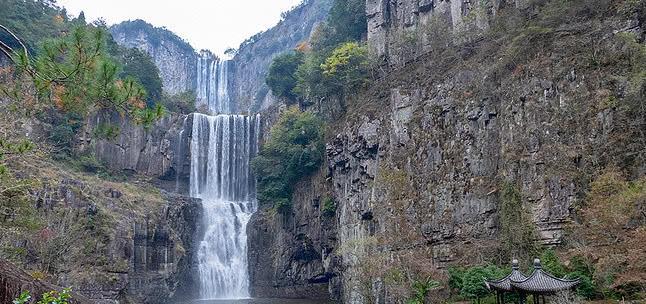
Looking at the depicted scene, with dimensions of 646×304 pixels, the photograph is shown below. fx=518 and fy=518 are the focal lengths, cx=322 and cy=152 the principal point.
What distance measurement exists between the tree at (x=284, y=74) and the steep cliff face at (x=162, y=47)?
30.6 meters

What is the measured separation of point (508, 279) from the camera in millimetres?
14727

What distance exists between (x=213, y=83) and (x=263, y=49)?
25.8ft

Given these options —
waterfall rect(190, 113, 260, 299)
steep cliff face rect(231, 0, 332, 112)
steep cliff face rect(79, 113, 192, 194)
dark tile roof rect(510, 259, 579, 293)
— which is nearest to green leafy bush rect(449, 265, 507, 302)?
dark tile roof rect(510, 259, 579, 293)

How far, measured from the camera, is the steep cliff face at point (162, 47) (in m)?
67.9

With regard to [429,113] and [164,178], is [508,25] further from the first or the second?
[164,178]

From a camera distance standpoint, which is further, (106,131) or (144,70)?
(144,70)

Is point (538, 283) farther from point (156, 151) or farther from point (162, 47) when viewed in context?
point (162, 47)

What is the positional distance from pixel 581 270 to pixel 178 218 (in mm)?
24345

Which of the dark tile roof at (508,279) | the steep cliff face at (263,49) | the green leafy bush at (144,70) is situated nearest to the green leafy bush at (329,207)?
the dark tile roof at (508,279)

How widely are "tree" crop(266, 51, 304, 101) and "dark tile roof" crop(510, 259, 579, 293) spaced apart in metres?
27.8

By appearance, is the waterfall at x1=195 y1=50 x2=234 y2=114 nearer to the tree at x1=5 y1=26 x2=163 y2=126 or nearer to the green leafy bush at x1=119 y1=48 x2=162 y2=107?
the green leafy bush at x1=119 y1=48 x2=162 y2=107

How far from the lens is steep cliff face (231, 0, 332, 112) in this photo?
60438 mm

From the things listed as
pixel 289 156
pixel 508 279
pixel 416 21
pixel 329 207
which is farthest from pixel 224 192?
pixel 508 279

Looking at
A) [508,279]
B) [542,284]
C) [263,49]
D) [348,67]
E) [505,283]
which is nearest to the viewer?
[542,284]
